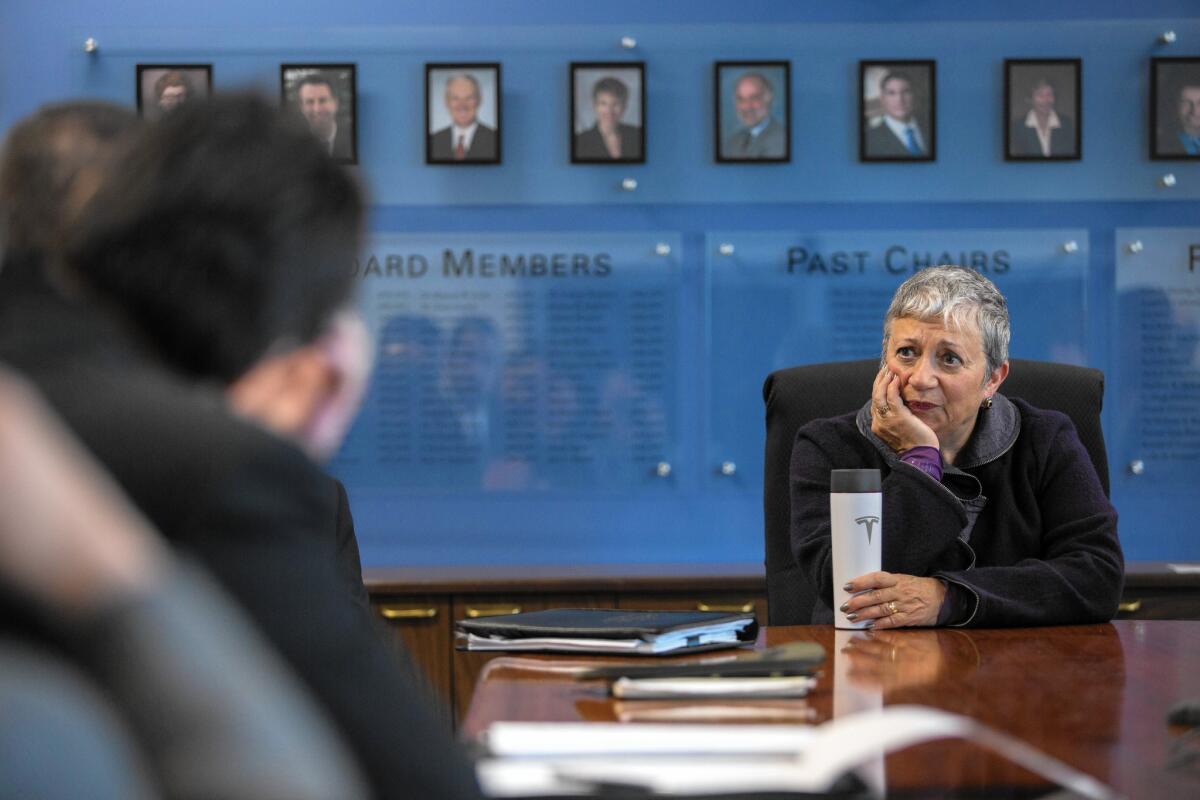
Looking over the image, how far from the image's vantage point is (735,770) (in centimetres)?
100

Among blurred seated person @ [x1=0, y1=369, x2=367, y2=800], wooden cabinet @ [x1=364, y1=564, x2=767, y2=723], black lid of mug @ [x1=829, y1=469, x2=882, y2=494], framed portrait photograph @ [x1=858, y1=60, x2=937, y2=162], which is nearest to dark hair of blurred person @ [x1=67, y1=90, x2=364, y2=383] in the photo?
blurred seated person @ [x1=0, y1=369, x2=367, y2=800]

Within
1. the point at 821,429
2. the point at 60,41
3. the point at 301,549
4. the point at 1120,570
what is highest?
the point at 60,41

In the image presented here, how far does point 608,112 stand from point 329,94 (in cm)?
88

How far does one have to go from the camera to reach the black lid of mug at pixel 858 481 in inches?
77.7

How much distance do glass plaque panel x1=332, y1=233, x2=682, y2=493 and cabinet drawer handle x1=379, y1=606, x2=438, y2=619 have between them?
0.61 m

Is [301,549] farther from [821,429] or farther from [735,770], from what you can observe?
[821,429]

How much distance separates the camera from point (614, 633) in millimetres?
1722

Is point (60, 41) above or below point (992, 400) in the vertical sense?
above

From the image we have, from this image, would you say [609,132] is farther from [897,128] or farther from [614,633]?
[614,633]

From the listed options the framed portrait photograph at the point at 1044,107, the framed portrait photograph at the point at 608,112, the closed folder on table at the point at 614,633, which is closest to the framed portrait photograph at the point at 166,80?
the framed portrait photograph at the point at 608,112

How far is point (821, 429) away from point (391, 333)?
207 cm

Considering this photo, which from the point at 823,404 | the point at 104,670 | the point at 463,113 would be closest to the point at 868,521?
the point at 823,404

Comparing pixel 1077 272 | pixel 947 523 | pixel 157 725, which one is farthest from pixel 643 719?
pixel 1077 272

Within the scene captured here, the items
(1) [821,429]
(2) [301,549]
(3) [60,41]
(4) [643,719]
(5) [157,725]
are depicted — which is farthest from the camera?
(3) [60,41]
